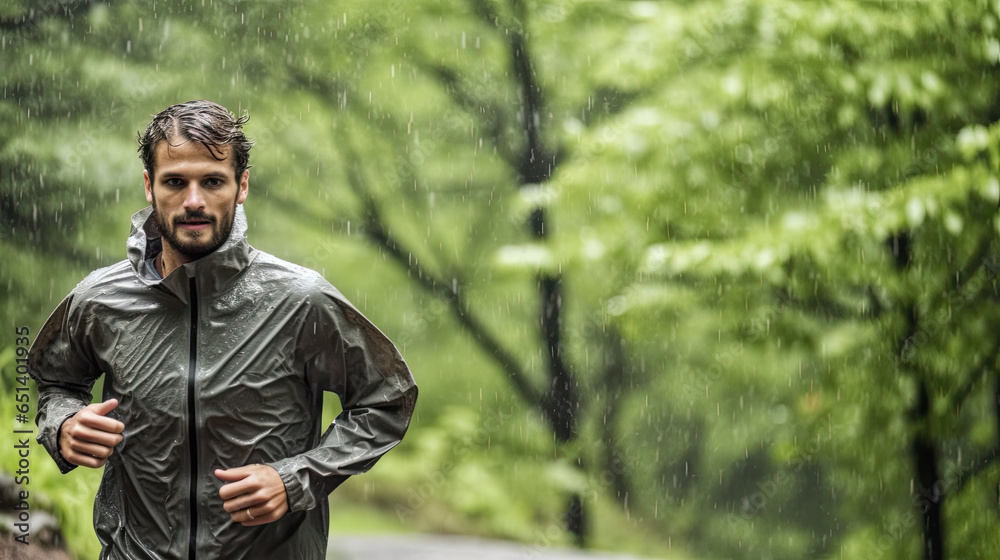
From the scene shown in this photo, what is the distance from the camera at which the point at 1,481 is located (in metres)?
5.58

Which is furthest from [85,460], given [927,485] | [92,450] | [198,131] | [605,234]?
[927,485]

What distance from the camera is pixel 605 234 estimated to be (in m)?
7.47

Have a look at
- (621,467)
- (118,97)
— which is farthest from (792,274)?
(118,97)

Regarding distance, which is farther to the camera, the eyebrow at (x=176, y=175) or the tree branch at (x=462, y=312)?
the tree branch at (x=462, y=312)

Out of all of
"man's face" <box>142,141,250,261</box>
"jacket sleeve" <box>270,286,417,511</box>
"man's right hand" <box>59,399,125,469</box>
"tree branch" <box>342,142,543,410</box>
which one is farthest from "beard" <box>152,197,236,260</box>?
"tree branch" <box>342,142,543,410</box>

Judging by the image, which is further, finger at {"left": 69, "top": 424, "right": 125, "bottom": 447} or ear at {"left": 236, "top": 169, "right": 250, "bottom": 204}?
ear at {"left": 236, "top": 169, "right": 250, "bottom": 204}

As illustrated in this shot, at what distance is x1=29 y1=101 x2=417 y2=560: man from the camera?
2041 mm

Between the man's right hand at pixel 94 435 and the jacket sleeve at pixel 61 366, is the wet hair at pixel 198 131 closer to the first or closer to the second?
the jacket sleeve at pixel 61 366

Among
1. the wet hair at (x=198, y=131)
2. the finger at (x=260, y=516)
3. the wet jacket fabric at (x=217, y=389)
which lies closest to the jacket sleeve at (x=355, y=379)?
the wet jacket fabric at (x=217, y=389)

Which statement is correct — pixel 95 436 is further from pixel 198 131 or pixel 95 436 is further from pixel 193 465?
pixel 198 131

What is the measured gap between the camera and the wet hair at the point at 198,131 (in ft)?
6.70

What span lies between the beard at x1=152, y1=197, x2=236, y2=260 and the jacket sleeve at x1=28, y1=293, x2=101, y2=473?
0.30 meters

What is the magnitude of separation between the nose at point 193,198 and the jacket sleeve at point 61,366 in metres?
0.39

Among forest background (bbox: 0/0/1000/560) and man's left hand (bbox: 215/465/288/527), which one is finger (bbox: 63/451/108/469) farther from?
forest background (bbox: 0/0/1000/560)
